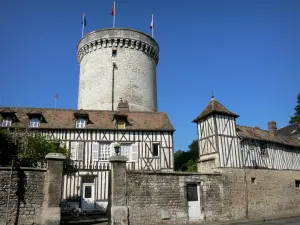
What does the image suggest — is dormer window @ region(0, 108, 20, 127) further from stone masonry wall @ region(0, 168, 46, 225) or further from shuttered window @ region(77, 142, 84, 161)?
stone masonry wall @ region(0, 168, 46, 225)

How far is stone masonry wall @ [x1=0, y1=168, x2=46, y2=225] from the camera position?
7422mm

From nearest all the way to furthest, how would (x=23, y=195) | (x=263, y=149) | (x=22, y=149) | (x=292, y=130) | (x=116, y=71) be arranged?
(x=23, y=195), (x=22, y=149), (x=263, y=149), (x=116, y=71), (x=292, y=130)

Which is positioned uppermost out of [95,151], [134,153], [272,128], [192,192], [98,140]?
[272,128]

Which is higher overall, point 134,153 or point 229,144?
point 229,144

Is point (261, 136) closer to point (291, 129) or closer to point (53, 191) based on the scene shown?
point (53, 191)

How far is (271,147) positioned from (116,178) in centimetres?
932

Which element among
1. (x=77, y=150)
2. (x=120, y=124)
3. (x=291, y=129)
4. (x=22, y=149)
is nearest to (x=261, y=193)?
(x=120, y=124)

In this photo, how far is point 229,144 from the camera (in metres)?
12.3

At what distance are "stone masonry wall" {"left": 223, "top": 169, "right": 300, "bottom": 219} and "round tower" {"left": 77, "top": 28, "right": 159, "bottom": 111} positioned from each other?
9.94m

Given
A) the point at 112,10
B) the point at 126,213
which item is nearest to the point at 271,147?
the point at 126,213

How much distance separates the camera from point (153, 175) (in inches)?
369

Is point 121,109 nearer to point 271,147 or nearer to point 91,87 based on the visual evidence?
point 91,87

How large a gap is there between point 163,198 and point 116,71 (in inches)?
506

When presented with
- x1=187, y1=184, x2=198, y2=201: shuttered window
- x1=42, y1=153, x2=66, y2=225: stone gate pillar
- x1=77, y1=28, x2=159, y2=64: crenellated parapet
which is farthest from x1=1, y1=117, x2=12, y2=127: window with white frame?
x1=187, y1=184, x2=198, y2=201: shuttered window
